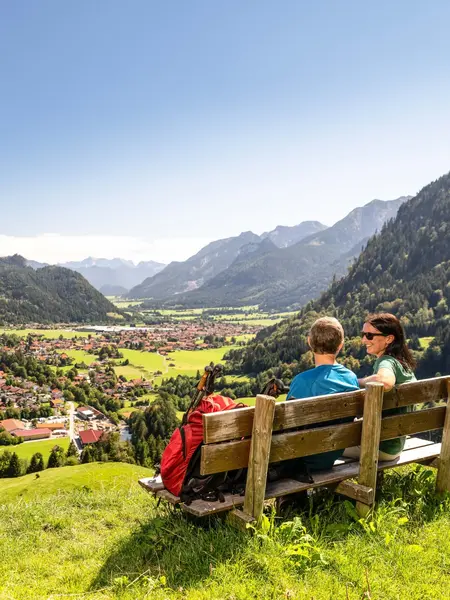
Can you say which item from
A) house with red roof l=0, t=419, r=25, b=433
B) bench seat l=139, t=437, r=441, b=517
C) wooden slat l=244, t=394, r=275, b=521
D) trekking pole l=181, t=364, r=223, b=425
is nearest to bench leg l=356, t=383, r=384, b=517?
bench seat l=139, t=437, r=441, b=517

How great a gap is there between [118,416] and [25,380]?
60.2 m

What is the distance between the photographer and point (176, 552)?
16.9ft

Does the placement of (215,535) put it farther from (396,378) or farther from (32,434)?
(32,434)

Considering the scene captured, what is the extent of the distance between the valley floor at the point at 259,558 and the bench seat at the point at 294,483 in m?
0.35

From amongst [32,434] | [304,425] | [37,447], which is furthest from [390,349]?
[32,434]

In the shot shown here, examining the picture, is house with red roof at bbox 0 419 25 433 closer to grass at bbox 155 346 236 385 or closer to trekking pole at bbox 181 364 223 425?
grass at bbox 155 346 236 385

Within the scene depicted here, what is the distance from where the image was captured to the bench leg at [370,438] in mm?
5605

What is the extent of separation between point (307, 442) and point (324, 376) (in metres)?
0.95

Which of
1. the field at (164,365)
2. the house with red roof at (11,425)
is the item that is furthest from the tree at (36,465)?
the field at (164,365)

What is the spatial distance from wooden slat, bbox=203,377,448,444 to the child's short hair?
65 cm

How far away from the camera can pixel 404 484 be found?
23.0 feet

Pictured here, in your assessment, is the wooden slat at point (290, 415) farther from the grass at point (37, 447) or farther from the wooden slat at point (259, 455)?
the grass at point (37, 447)

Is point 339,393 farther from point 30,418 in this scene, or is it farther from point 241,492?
point 30,418

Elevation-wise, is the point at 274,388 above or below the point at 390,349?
below
